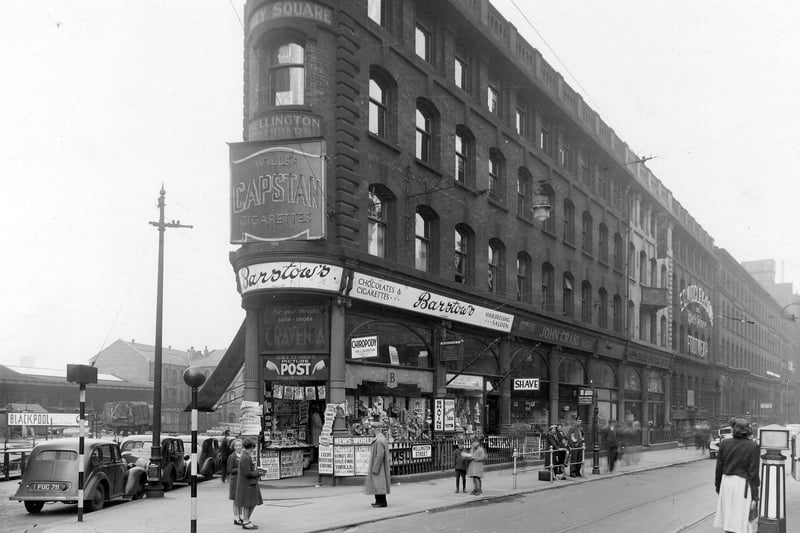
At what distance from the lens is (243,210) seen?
2164 centimetres

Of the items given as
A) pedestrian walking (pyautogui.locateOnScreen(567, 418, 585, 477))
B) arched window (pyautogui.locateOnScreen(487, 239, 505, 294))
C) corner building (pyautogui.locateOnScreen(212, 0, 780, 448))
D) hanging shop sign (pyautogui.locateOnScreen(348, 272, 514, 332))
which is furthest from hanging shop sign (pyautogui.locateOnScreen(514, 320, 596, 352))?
pedestrian walking (pyautogui.locateOnScreen(567, 418, 585, 477))

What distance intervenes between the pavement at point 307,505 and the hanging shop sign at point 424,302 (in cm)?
499

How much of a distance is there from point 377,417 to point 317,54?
10.3m

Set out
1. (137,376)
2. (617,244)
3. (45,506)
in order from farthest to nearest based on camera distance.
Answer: (137,376) < (617,244) < (45,506)

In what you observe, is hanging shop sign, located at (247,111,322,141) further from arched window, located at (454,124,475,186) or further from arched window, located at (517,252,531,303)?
arched window, located at (517,252,531,303)

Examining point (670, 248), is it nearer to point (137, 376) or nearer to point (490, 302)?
point (490, 302)

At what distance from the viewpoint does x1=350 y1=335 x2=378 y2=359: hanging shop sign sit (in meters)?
21.6

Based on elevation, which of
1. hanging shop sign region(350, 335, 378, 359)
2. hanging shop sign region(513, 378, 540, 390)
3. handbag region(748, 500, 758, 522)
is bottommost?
handbag region(748, 500, 758, 522)

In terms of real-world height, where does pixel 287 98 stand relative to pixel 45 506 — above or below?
above

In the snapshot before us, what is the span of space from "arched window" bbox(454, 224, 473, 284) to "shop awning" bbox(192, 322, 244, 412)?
8.03 m

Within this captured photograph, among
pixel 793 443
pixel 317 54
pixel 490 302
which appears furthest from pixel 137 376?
pixel 793 443

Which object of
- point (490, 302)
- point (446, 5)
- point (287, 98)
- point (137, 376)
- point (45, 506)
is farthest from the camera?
point (137, 376)

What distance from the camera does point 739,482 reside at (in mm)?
10406

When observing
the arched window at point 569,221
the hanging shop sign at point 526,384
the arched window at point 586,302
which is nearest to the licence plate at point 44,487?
the hanging shop sign at point 526,384
